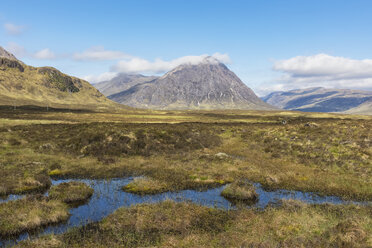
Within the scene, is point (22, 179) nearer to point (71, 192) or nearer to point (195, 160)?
point (71, 192)

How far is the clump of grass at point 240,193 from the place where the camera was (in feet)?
66.5

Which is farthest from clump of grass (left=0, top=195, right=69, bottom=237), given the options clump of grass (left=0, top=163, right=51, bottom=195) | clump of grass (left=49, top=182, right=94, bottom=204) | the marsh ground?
the marsh ground

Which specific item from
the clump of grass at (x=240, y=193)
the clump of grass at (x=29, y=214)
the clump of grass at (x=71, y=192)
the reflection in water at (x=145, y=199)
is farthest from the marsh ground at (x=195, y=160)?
the clump of grass at (x=29, y=214)

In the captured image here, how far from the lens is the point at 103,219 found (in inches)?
623

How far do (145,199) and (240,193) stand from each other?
846cm

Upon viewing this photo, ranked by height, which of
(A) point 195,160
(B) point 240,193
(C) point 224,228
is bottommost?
(C) point 224,228

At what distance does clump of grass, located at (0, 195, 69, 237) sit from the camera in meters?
14.5

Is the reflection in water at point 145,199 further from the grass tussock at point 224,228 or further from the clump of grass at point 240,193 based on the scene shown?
the grass tussock at point 224,228

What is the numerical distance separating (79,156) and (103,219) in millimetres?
20030

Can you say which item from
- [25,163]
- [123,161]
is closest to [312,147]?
[123,161]

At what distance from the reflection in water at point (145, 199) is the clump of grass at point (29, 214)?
38.9 inches

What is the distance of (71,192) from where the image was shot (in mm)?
20094

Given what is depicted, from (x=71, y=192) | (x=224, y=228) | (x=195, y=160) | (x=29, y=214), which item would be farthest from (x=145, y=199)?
(x=195, y=160)

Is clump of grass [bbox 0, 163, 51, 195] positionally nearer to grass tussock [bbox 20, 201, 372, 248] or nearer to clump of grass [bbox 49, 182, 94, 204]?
clump of grass [bbox 49, 182, 94, 204]
